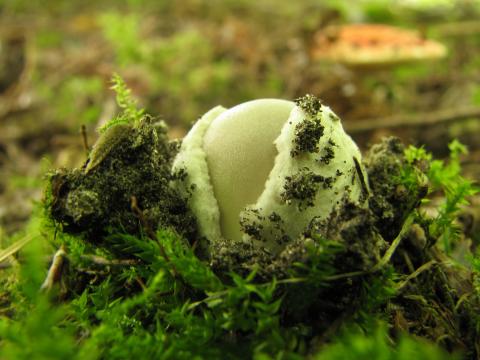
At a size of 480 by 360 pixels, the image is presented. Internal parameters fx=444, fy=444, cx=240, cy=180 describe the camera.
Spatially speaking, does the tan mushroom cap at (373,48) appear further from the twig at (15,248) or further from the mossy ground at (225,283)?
the twig at (15,248)

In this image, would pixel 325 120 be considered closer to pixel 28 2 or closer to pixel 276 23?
pixel 276 23

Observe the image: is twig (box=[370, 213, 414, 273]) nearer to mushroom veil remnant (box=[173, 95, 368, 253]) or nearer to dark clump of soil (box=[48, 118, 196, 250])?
mushroom veil remnant (box=[173, 95, 368, 253])

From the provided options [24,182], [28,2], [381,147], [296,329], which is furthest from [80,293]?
[28,2]

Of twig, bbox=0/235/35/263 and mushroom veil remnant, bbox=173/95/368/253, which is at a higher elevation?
mushroom veil remnant, bbox=173/95/368/253

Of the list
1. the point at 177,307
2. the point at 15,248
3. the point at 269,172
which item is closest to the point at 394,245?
the point at 269,172

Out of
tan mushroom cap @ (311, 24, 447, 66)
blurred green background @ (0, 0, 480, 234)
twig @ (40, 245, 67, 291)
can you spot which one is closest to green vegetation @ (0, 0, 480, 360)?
twig @ (40, 245, 67, 291)

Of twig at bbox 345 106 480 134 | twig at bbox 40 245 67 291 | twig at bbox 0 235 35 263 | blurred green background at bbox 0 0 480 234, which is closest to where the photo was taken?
twig at bbox 40 245 67 291

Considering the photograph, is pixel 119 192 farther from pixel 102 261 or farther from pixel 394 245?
pixel 394 245
